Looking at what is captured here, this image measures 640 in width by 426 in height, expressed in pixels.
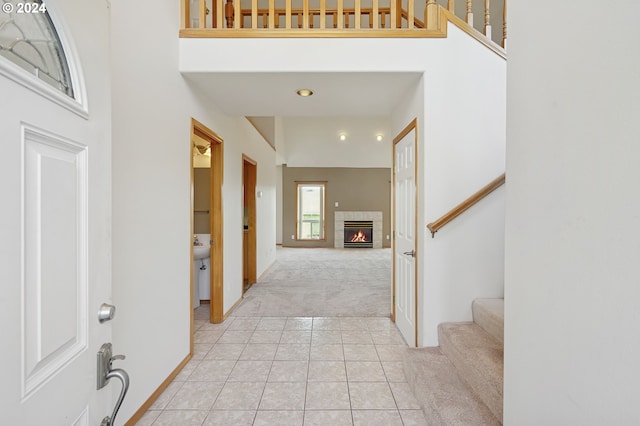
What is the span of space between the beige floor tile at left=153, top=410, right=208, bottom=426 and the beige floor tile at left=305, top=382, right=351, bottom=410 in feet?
2.13

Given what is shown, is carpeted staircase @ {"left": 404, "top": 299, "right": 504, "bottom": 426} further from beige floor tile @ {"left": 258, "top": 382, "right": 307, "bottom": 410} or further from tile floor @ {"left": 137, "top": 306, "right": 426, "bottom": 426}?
beige floor tile @ {"left": 258, "top": 382, "right": 307, "bottom": 410}

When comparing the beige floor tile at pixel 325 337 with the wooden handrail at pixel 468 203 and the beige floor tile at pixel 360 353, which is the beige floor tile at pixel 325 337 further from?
the wooden handrail at pixel 468 203

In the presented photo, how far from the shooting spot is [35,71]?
67 cm

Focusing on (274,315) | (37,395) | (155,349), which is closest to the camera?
(37,395)

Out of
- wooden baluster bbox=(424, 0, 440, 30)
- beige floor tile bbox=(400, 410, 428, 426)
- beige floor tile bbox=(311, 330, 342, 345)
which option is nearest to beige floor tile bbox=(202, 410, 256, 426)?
beige floor tile bbox=(400, 410, 428, 426)

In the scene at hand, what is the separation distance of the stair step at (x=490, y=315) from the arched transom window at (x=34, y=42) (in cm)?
238

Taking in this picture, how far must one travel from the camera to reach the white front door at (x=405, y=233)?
101 inches

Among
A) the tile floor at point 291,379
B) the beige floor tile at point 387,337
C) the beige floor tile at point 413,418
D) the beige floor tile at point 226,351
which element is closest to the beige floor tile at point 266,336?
the tile floor at point 291,379

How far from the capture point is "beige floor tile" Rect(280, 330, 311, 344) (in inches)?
112

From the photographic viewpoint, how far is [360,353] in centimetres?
259

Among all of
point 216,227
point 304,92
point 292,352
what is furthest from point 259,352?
point 304,92

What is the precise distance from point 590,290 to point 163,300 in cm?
224

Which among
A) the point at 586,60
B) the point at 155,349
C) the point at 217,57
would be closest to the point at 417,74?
the point at 217,57

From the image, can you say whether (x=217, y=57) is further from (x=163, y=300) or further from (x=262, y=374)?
(x=262, y=374)
